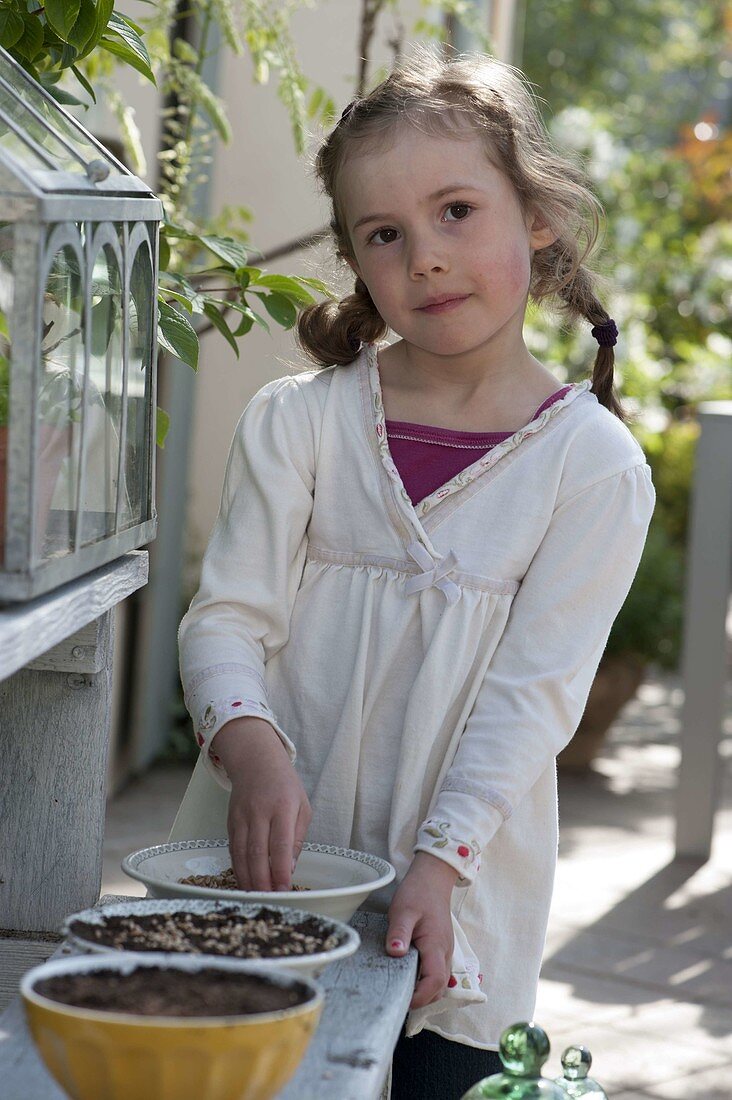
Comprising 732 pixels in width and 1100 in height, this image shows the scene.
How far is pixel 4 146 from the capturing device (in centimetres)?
113

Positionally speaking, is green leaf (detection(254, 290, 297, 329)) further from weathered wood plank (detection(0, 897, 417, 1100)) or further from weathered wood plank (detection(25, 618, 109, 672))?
weathered wood plank (detection(0, 897, 417, 1100))

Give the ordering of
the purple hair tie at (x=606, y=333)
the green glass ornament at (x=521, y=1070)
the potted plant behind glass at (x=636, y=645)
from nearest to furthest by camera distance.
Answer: the green glass ornament at (x=521, y=1070), the purple hair tie at (x=606, y=333), the potted plant behind glass at (x=636, y=645)

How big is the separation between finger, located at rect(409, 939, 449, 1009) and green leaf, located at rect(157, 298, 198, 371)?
0.72 metres

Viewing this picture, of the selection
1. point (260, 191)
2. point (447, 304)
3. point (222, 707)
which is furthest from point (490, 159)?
point (260, 191)

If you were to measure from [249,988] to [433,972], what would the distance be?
0.45 metres

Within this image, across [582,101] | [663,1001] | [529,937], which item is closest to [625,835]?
[663,1001]

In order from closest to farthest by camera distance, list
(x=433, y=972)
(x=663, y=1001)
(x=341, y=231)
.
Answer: (x=433, y=972)
(x=341, y=231)
(x=663, y=1001)

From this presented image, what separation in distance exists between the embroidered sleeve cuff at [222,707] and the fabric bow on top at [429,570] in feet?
0.70

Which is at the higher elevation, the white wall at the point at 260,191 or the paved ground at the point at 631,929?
the white wall at the point at 260,191

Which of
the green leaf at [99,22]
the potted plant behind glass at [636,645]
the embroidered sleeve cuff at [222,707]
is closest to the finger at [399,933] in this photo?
the embroidered sleeve cuff at [222,707]

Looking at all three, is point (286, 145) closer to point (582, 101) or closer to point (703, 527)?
point (703, 527)

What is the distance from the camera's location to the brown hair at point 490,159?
175cm

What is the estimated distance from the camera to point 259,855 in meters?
1.42

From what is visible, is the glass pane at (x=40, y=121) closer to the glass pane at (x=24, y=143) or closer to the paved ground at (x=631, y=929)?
the glass pane at (x=24, y=143)
